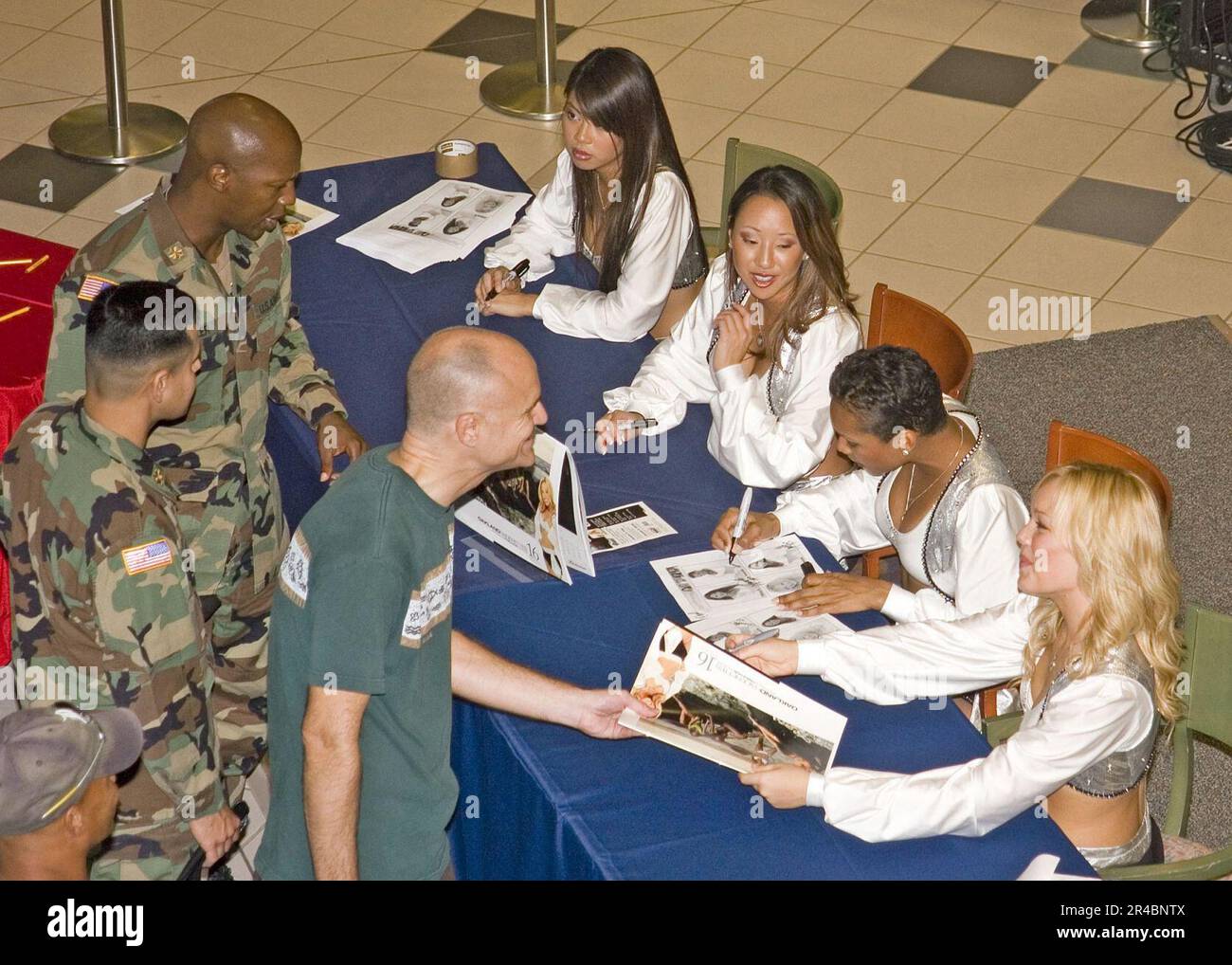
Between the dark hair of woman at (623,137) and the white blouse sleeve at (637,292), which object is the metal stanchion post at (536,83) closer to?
the dark hair of woman at (623,137)

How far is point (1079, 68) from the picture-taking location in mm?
7684

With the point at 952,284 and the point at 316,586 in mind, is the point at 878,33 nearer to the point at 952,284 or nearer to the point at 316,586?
the point at 952,284

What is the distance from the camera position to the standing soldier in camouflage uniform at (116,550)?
120 inches

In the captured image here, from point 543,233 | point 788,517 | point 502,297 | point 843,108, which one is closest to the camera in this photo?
point 788,517

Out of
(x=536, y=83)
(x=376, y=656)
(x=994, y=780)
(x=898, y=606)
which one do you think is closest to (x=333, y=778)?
(x=376, y=656)

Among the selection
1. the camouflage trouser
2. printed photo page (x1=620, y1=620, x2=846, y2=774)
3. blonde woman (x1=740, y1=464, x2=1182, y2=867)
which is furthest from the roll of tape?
blonde woman (x1=740, y1=464, x2=1182, y2=867)

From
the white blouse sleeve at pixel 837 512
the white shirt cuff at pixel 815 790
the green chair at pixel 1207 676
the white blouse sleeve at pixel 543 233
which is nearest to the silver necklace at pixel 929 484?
the white blouse sleeve at pixel 837 512

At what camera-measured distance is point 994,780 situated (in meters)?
3.03

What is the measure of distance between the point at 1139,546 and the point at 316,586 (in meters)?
1.57

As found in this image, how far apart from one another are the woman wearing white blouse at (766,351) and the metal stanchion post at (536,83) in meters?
3.38

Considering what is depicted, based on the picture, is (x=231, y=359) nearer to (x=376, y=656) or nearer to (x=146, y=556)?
(x=146, y=556)

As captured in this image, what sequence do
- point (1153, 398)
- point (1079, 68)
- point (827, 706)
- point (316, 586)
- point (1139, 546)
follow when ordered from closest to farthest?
1. point (316, 586)
2. point (1139, 546)
3. point (827, 706)
4. point (1153, 398)
5. point (1079, 68)

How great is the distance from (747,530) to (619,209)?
1257 millimetres

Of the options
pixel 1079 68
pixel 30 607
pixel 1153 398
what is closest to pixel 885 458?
pixel 30 607
